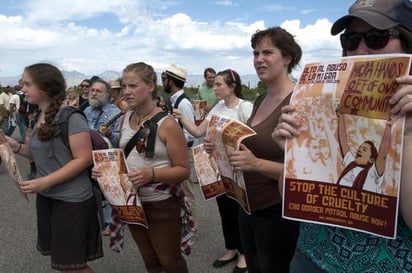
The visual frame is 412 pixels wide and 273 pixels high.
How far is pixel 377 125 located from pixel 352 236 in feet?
1.29

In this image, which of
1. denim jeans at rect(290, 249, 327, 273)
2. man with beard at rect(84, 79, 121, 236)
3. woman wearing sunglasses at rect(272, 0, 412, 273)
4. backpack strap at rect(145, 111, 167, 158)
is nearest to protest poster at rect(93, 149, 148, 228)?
backpack strap at rect(145, 111, 167, 158)

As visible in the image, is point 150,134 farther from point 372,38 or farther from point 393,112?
point 393,112

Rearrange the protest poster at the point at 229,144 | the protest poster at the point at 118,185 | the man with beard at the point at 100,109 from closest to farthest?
the protest poster at the point at 229,144
the protest poster at the point at 118,185
the man with beard at the point at 100,109

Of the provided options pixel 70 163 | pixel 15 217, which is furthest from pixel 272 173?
pixel 15 217

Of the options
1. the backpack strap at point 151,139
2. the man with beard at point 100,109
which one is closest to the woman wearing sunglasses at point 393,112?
the backpack strap at point 151,139

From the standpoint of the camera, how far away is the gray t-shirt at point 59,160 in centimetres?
253

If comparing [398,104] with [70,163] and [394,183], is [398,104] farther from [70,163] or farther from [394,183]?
[70,163]

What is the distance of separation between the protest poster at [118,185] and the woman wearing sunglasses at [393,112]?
1277 mm

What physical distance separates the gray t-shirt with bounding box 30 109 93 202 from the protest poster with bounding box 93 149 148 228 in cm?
19

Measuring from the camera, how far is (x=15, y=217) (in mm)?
5227

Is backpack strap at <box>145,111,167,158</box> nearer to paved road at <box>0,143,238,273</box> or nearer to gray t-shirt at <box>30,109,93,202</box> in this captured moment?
gray t-shirt at <box>30,109,93,202</box>

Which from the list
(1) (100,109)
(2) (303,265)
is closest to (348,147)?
(2) (303,265)

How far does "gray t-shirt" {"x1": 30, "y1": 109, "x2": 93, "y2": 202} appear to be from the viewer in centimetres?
253

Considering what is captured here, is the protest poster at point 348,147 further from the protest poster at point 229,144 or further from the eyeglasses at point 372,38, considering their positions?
the protest poster at point 229,144
